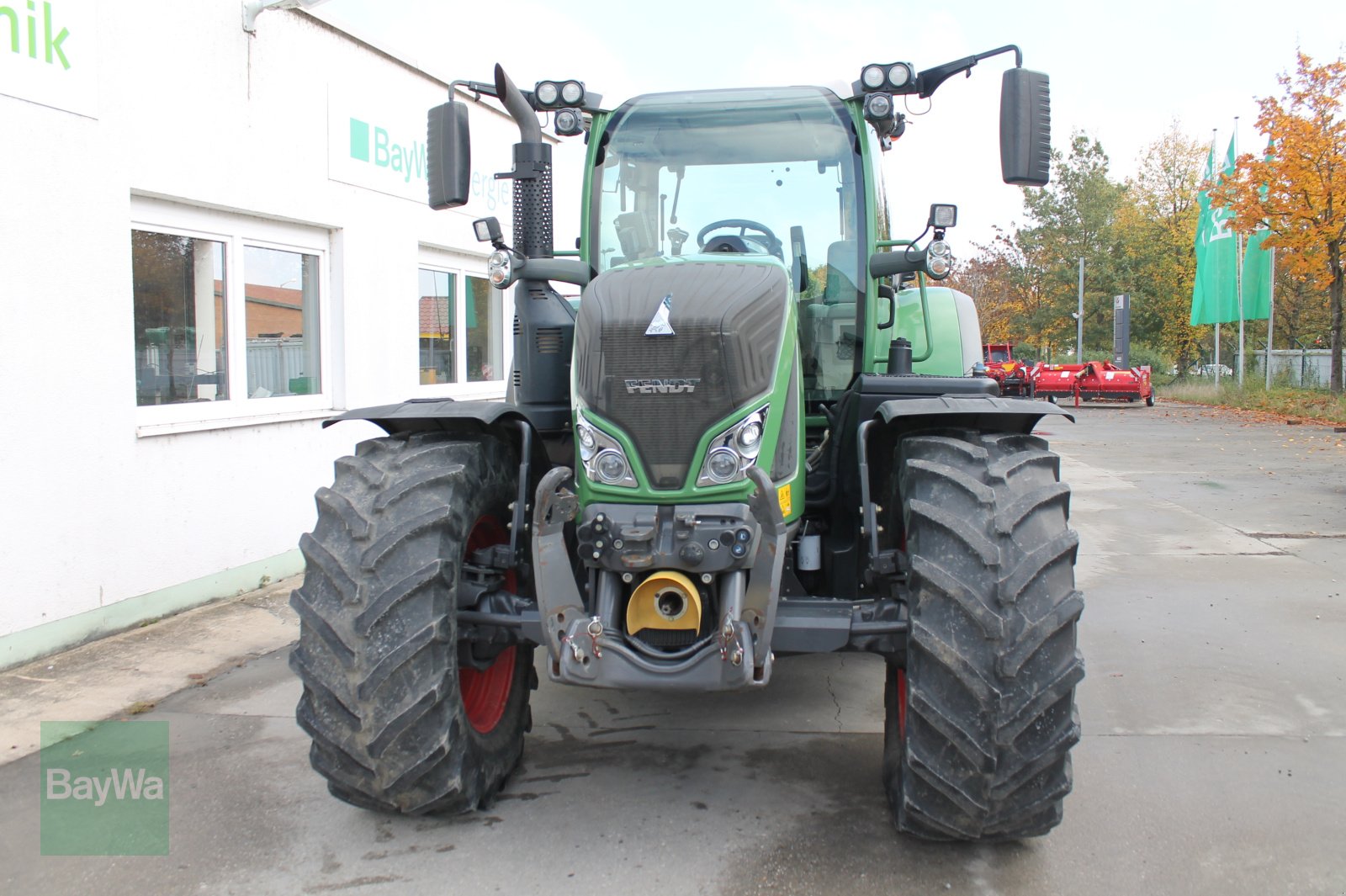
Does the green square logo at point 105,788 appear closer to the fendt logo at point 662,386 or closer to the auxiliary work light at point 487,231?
the fendt logo at point 662,386

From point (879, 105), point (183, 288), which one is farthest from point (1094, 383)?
point (879, 105)

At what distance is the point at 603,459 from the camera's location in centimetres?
333

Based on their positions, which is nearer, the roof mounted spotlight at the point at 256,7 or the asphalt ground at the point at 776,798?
the asphalt ground at the point at 776,798

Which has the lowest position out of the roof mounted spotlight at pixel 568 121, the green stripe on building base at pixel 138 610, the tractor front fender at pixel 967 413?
the green stripe on building base at pixel 138 610

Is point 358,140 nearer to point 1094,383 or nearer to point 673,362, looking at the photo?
point 673,362

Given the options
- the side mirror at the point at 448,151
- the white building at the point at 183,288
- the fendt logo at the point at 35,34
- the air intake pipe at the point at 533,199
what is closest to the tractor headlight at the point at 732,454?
the side mirror at the point at 448,151

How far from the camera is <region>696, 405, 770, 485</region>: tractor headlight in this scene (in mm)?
3258

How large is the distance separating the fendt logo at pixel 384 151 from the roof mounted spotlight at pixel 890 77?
4046mm

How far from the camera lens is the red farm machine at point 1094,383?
28.2 metres

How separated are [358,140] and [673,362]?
215 inches

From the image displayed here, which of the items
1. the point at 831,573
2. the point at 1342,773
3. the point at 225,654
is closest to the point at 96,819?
the point at 225,654

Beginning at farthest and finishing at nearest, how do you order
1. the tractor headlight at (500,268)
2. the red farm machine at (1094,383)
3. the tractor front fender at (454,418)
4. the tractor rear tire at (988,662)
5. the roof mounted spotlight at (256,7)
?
1. the red farm machine at (1094,383)
2. the roof mounted spotlight at (256,7)
3. the tractor headlight at (500,268)
4. the tractor front fender at (454,418)
5. the tractor rear tire at (988,662)

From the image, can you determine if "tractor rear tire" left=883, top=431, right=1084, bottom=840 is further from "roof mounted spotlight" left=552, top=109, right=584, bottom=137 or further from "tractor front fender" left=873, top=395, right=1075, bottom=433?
"roof mounted spotlight" left=552, top=109, right=584, bottom=137

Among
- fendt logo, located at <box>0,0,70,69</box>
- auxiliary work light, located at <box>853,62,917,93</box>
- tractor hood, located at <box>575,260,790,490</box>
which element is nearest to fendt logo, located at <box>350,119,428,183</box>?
fendt logo, located at <box>0,0,70,69</box>
